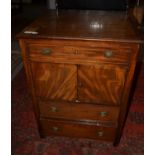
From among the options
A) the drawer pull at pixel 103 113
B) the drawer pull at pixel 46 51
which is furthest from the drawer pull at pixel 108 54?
the drawer pull at pixel 103 113

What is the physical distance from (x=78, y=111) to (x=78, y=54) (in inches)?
18.8

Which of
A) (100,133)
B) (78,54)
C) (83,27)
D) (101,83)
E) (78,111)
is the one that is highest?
(83,27)

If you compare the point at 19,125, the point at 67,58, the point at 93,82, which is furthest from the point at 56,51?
the point at 19,125

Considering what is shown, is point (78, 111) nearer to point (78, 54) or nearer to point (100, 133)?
point (100, 133)

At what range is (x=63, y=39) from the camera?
3.92 feet

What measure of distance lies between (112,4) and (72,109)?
0.97 meters

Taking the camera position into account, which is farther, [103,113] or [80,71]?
[103,113]

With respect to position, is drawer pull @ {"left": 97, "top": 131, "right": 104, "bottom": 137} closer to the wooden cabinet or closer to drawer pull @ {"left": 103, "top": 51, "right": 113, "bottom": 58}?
the wooden cabinet

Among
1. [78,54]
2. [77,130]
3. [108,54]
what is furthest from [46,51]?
[77,130]

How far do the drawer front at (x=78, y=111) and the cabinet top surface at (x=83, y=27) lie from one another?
517mm

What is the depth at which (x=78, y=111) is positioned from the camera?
151 centimetres

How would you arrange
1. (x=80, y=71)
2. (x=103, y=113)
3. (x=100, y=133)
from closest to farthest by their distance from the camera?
(x=80, y=71) < (x=103, y=113) < (x=100, y=133)

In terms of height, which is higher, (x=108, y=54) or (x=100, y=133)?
(x=108, y=54)
